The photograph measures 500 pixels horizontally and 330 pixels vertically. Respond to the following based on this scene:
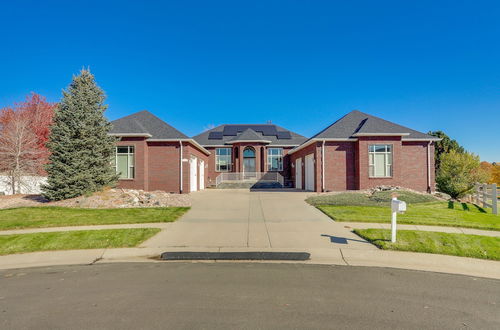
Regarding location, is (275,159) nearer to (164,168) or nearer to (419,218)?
(164,168)

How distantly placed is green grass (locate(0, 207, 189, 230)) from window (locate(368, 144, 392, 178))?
14087 mm

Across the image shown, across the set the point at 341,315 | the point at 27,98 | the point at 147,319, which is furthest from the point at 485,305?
the point at 27,98

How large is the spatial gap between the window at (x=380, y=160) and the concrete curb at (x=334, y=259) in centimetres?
1375

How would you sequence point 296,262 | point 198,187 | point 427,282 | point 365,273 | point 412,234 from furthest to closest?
1. point 198,187
2. point 412,234
3. point 296,262
4. point 365,273
5. point 427,282

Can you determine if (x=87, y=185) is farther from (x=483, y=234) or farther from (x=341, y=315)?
(x=483, y=234)

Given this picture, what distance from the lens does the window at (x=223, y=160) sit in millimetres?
31125

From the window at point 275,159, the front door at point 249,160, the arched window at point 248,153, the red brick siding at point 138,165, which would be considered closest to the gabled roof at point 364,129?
the window at point 275,159

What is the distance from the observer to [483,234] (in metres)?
Answer: 7.45

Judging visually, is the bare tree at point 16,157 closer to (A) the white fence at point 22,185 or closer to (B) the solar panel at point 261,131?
(A) the white fence at point 22,185

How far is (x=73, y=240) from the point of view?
6.85m

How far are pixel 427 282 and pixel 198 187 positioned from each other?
69.3ft

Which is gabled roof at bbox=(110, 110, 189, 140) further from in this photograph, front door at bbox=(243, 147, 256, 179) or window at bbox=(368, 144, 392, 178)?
window at bbox=(368, 144, 392, 178)

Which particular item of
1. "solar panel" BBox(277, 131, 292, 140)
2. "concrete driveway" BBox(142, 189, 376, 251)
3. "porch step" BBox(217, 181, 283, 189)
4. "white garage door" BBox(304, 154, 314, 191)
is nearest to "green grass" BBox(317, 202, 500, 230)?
"concrete driveway" BBox(142, 189, 376, 251)

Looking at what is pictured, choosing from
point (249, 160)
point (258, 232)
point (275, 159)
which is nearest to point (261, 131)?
point (249, 160)
